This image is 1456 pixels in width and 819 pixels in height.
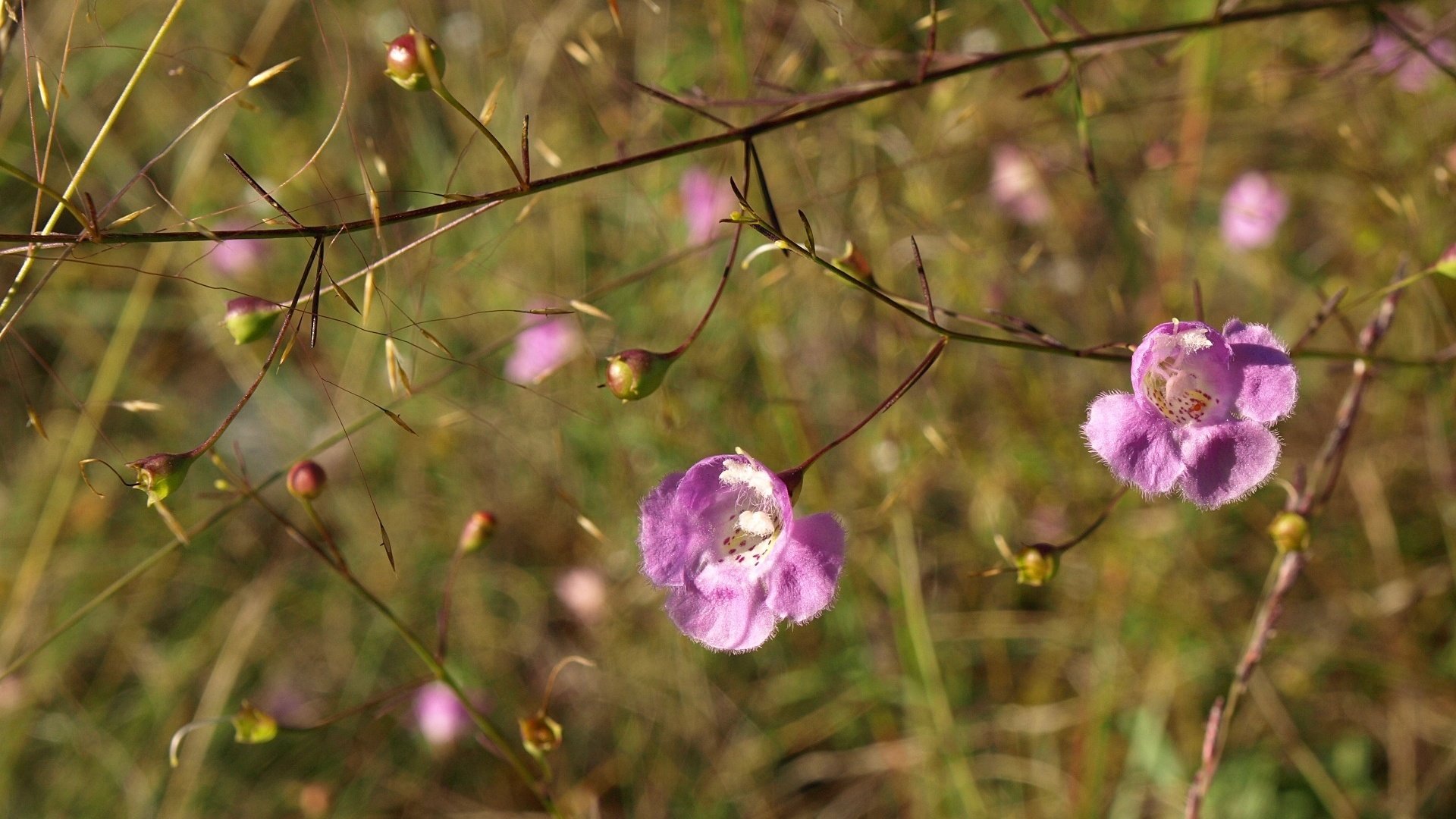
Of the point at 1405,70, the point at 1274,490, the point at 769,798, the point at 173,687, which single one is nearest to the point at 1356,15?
the point at 1405,70

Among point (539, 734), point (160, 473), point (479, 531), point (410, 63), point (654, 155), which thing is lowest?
point (539, 734)

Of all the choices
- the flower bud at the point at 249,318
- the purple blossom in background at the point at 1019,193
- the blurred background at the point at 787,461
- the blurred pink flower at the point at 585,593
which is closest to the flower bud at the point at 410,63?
the flower bud at the point at 249,318

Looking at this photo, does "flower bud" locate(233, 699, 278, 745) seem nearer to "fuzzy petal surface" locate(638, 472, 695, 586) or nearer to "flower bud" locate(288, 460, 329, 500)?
"flower bud" locate(288, 460, 329, 500)

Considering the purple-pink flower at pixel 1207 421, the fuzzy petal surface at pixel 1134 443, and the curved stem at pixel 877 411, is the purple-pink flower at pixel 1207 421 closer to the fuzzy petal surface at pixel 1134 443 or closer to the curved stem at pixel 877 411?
the fuzzy petal surface at pixel 1134 443

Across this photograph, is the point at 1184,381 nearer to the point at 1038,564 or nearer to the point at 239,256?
the point at 1038,564

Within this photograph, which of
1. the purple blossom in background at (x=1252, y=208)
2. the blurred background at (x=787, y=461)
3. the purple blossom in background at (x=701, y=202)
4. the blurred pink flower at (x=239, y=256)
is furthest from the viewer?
the blurred pink flower at (x=239, y=256)

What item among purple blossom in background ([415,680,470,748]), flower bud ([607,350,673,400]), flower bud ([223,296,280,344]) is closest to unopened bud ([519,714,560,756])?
flower bud ([607,350,673,400])

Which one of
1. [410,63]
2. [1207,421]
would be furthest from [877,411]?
[410,63]
